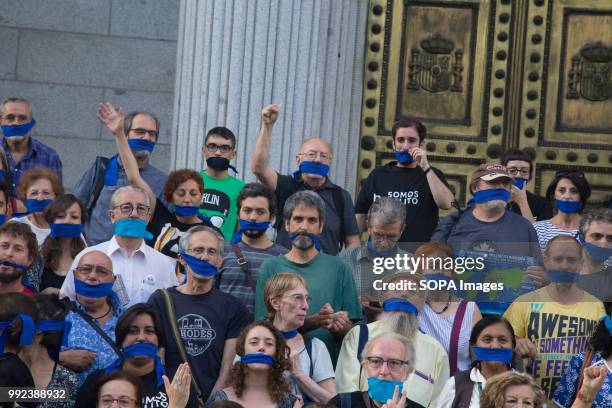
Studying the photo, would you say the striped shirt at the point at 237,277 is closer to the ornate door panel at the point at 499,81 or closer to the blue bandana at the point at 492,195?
the blue bandana at the point at 492,195

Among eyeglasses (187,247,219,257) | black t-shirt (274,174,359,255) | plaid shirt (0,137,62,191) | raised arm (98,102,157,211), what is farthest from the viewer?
plaid shirt (0,137,62,191)

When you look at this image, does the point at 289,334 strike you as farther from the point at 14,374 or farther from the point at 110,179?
the point at 110,179

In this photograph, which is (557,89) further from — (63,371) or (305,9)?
(63,371)

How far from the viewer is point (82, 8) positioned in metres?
14.6

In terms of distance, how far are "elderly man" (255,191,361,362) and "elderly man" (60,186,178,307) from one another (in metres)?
0.62

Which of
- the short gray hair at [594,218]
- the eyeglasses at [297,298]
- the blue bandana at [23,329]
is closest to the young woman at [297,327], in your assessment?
the eyeglasses at [297,298]

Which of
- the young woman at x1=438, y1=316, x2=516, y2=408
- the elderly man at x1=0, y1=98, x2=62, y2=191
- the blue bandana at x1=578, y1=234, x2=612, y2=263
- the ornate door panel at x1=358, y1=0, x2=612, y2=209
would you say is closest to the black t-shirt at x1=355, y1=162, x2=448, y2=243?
the blue bandana at x1=578, y1=234, x2=612, y2=263

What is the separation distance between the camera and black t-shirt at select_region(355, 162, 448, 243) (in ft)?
39.4

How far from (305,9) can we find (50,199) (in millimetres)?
3109

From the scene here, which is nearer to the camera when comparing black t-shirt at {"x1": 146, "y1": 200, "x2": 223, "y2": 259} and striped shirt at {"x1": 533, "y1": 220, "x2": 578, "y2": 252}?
black t-shirt at {"x1": 146, "y1": 200, "x2": 223, "y2": 259}

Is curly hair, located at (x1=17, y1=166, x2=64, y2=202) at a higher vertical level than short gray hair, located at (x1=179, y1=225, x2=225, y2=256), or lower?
higher

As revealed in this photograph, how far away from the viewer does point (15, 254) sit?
10.1 meters

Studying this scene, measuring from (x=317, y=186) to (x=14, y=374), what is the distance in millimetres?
3223

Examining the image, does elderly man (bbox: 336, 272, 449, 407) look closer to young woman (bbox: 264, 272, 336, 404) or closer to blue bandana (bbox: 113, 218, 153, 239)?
young woman (bbox: 264, 272, 336, 404)
